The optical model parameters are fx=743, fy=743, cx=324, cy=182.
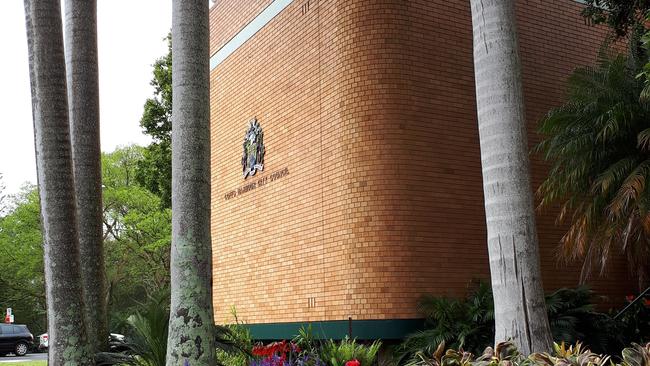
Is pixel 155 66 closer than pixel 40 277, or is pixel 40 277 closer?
pixel 155 66

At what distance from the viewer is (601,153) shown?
35.5 ft

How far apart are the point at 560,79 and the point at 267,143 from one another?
5.66m

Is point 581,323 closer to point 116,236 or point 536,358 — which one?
point 536,358

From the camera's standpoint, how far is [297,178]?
43.4ft

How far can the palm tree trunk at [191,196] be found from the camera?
23.5ft

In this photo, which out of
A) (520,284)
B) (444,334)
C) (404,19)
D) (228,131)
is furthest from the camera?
(228,131)

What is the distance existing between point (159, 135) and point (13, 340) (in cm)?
1548

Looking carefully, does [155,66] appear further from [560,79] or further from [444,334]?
[444,334]

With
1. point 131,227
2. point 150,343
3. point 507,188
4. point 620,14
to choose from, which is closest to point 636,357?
point 507,188

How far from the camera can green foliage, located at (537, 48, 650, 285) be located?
33.8 ft

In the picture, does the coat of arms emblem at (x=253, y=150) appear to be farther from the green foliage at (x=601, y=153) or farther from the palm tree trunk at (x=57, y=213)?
the palm tree trunk at (x=57, y=213)

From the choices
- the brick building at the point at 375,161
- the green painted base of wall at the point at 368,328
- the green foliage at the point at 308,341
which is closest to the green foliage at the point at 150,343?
the green foliage at the point at 308,341

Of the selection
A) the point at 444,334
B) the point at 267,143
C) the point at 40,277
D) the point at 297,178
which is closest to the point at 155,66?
the point at 267,143

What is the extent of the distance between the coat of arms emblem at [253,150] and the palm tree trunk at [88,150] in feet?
14.5
